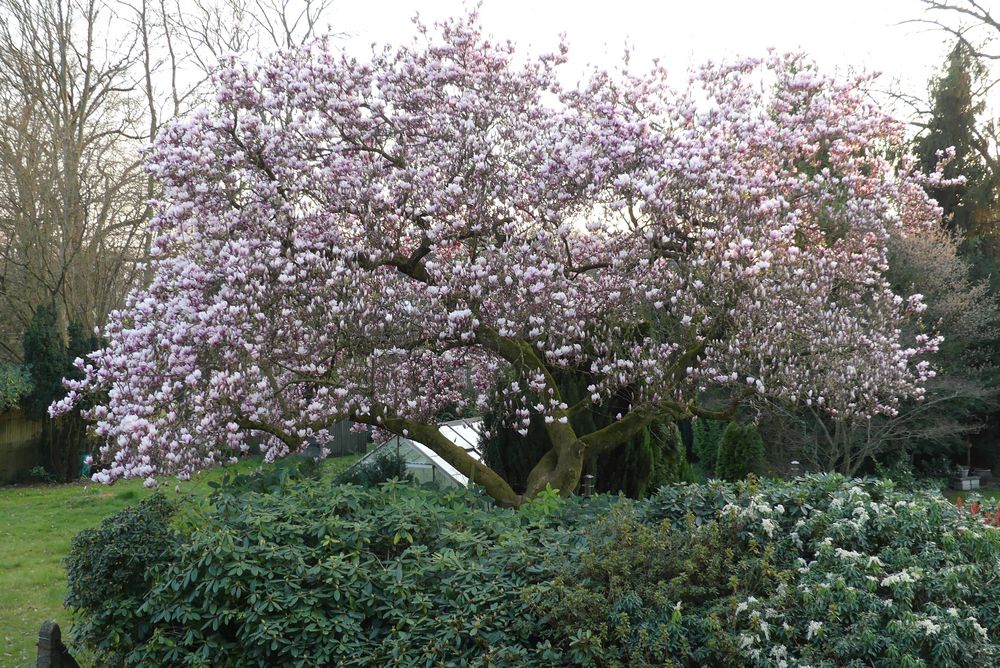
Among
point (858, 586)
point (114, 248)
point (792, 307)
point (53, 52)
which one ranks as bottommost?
Answer: point (858, 586)

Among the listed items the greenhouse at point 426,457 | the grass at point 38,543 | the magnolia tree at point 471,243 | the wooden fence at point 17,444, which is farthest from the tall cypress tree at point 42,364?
the magnolia tree at point 471,243

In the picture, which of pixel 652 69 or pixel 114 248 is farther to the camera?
pixel 114 248

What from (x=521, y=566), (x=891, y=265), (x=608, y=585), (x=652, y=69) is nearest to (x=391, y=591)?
Answer: (x=521, y=566)

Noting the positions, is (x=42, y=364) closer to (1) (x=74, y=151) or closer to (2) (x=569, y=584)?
(1) (x=74, y=151)

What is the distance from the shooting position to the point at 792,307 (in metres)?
6.70

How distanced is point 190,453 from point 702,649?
158 inches

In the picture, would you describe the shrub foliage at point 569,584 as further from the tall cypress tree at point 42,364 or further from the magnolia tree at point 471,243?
the tall cypress tree at point 42,364

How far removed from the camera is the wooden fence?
1758 centimetres

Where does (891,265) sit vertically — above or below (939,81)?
below

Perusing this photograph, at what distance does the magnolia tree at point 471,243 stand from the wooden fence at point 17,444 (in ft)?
42.1

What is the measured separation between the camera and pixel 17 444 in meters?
17.8

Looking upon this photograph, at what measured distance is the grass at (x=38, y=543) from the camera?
7305 millimetres

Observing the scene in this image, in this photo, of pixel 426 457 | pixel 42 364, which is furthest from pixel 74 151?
pixel 426 457

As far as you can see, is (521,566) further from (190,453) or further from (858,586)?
(190,453)
